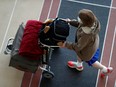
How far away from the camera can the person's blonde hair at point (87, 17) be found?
77.0 inches

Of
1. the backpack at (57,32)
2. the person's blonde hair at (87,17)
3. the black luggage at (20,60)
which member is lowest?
the black luggage at (20,60)

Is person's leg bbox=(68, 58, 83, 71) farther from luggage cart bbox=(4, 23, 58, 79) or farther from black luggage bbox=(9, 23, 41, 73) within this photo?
black luggage bbox=(9, 23, 41, 73)

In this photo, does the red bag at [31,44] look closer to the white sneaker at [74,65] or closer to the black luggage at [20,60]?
the black luggage at [20,60]

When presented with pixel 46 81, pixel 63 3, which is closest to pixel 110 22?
pixel 63 3

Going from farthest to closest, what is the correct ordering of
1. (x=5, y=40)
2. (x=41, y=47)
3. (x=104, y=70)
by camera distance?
(x=5, y=40) < (x=104, y=70) < (x=41, y=47)

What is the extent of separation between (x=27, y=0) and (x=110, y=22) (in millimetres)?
985

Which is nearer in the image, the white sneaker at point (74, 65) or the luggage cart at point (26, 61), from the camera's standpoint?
the luggage cart at point (26, 61)

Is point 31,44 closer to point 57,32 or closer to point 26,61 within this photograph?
point 26,61

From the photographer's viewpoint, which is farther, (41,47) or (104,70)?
(104,70)

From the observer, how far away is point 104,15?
2.87m

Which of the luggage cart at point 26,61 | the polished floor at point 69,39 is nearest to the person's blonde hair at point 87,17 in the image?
the luggage cart at point 26,61

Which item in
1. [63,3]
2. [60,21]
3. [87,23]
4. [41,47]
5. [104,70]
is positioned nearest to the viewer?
[87,23]

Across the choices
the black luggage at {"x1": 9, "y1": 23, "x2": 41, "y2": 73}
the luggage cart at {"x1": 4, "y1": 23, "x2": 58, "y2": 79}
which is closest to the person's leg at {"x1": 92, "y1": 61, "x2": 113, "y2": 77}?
the luggage cart at {"x1": 4, "y1": 23, "x2": 58, "y2": 79}

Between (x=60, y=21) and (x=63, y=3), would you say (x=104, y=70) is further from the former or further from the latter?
(x=63, y=3)
